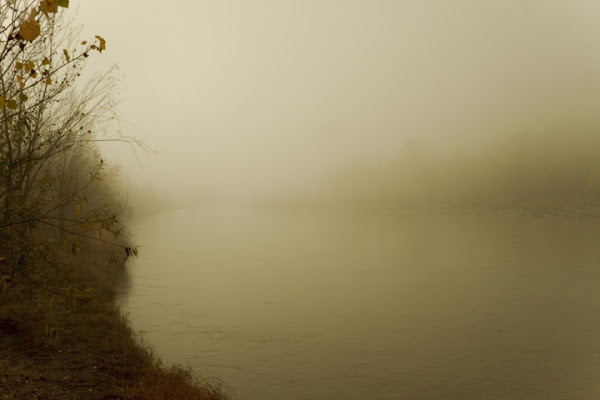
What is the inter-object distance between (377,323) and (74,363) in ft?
40.0

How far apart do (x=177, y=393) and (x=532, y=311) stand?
57.8 ft

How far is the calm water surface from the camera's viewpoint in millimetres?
13438

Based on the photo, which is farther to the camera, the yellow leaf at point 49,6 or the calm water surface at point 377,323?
the calm water surface at point 377,323

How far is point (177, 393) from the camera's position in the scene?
30.6 feet

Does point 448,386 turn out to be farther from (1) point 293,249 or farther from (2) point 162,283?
(1) point 293,249

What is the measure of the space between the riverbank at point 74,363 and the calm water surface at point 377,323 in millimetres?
2571

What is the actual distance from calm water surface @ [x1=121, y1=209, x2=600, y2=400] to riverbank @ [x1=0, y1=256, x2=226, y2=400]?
2571mm

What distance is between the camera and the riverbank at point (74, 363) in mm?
8539

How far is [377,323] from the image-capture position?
1939cm

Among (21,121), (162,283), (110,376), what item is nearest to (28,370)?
(110,376)

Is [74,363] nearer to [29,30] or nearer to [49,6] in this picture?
[29,30]

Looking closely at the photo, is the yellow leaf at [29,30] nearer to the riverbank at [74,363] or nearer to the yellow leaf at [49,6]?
the yellow leaf at [49,6]

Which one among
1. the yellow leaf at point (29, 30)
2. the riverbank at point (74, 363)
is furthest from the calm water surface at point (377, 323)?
the yellow leaf at point (29, 30)

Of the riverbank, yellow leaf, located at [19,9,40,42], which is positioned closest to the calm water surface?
the riverbank
